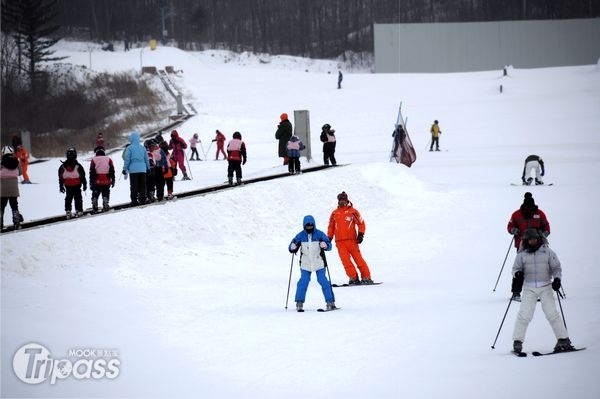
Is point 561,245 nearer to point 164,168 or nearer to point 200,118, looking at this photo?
point 164,168

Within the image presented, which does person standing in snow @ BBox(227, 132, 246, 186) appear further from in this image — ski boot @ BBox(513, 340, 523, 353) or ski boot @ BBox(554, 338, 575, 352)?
ski boot @ BBox(554, 338, 575, 352)

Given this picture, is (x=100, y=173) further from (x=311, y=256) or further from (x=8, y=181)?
(x=311, y=256)

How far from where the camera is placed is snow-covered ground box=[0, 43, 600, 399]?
10508 millimetres

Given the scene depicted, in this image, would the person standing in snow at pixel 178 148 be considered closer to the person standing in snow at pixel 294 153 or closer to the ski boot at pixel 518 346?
the person standing in snow at pixel 294 153

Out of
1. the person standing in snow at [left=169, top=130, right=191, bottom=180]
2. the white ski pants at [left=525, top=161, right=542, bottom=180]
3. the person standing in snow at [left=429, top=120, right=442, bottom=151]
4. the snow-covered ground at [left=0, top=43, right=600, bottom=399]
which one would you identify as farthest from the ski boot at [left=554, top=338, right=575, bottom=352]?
the person standing in snow at [left=429, top=120, right=442, bottom=151]

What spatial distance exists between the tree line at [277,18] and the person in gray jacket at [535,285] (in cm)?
7665

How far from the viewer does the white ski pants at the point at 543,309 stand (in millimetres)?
11109

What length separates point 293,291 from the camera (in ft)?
54.5

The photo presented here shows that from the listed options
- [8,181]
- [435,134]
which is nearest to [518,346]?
[8,181]

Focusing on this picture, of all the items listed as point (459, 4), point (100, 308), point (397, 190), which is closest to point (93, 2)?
point (459, 4)

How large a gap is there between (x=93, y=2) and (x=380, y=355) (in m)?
84.0

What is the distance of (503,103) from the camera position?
54.6 m

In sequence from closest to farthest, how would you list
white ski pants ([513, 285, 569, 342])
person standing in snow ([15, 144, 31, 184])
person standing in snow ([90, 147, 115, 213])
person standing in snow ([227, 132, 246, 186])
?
Answer: white ski pants ([513, 285, 569, 342]) < person standing in snow ([90, 147, 115, 213]) < person standing in snow ([227, 132, 246, 186]) < person standing in snow ([15, 144, 31, 184])

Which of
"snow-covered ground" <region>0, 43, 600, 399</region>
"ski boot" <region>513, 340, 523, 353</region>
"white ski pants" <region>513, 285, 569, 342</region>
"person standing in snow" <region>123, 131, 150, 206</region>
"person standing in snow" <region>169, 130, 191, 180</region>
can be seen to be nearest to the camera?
"snow-covered ground" <region>0, 43, 600, 399</region>
